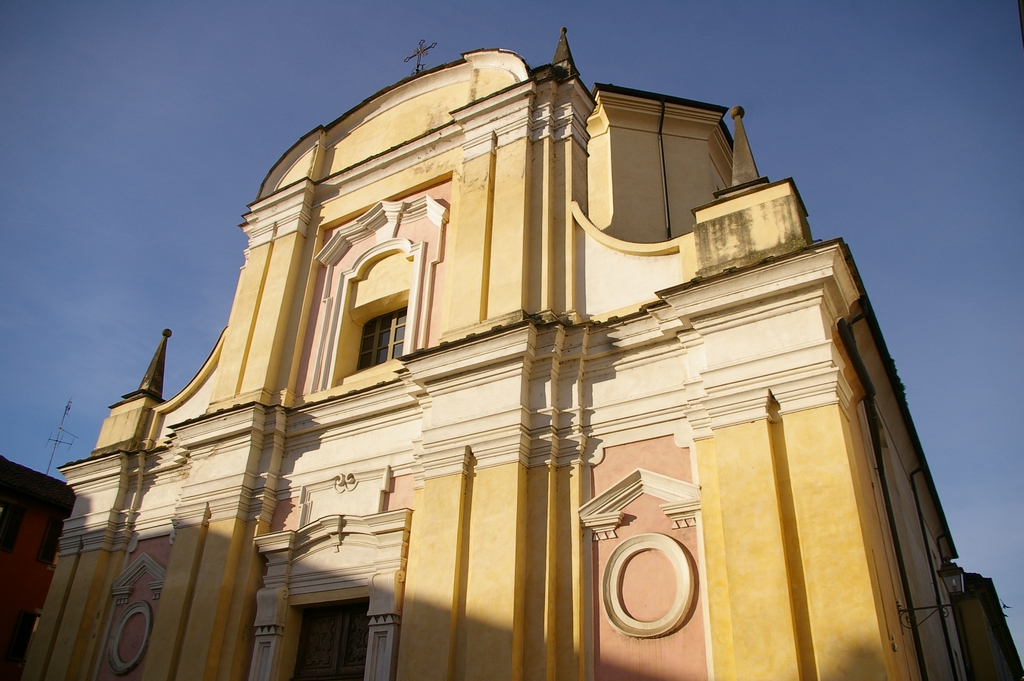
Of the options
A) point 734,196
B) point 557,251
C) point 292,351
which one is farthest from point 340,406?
point 734,196

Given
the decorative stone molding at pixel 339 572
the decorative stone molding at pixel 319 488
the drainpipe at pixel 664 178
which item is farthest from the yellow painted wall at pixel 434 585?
the drainpipe at pixel 664 178

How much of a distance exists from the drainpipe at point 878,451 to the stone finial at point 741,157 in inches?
68.2

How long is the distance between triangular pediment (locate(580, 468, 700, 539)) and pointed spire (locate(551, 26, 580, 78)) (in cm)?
561

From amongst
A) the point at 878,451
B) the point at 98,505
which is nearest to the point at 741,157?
the point at 878,451

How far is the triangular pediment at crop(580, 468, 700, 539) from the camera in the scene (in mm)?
7043

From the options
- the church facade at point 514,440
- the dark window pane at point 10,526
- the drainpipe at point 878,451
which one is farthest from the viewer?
the dark window pane at point 10,526

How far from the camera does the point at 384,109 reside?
499 inches

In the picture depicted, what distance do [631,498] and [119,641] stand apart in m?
6.95

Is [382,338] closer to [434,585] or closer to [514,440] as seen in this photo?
[514,440]

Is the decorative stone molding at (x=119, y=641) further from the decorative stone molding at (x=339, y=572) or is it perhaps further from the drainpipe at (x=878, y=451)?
the drainpipe at (x=878, y=451)

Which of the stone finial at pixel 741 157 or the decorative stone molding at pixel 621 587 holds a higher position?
the stone finial at pixel 741 157

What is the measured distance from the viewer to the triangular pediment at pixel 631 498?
7043 millimetres

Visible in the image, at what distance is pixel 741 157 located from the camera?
8289 millimetres

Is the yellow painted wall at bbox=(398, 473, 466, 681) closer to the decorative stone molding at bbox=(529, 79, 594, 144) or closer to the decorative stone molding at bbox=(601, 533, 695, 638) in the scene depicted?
the decorative stone molding at bbox=(601, 533, 695, 638)
